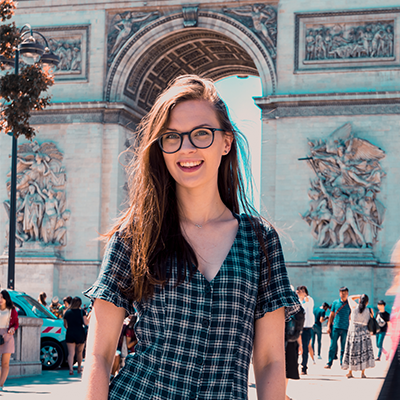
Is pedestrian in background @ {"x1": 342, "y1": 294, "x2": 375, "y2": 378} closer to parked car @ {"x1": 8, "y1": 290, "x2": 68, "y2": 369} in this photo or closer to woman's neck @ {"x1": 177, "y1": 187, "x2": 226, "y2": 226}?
parked car @ {"x1": 8, "y1": 290, "x2": 68, "y2": 369}

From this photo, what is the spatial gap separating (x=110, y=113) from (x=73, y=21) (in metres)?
3.77

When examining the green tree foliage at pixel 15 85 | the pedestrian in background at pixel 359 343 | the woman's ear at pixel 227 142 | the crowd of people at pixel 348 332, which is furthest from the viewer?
the green tree foliage at pixel 15 85

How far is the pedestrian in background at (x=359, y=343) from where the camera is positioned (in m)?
12.9

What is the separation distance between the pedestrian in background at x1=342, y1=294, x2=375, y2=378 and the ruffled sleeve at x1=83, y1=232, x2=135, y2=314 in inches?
444

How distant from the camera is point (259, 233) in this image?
232 centimetres

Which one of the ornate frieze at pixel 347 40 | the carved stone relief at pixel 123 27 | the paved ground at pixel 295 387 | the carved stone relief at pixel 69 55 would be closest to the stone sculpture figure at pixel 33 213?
the carved stone relief at pixel 69 55

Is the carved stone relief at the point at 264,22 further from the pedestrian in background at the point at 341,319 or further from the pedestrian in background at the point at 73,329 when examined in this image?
the pedestrian in background at the point at 73,329

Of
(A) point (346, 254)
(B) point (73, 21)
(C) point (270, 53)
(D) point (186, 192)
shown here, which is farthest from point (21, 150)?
(D) point (186, 192)

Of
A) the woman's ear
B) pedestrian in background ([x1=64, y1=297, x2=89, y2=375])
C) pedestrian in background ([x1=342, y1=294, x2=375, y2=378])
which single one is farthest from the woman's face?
pedestrian in background ([x1=64, y1=297, x2=89, y2=375])

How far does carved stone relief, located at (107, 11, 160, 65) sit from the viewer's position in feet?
83.1

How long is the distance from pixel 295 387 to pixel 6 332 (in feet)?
15.0

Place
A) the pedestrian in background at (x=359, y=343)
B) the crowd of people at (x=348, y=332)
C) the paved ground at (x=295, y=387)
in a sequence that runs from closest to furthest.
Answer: the paved ground at (x=295, y=387) < the crowd of people at (x=348, y=332) < the pedestrian in background at (x=359, y=343)

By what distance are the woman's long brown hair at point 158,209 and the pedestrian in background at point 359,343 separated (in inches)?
433

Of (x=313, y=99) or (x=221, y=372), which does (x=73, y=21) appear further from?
(x=221, y=372)
